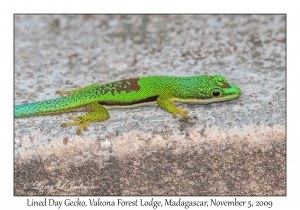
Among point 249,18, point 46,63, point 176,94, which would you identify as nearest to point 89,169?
point 176,94

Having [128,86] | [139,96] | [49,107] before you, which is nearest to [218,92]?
[139,96]

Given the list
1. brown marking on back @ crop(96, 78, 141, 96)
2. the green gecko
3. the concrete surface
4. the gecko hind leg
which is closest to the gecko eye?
the green gecko

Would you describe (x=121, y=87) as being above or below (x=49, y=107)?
above

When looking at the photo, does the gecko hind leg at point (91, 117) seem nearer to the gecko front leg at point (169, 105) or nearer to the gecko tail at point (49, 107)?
the gecko tail at point (49, 107)

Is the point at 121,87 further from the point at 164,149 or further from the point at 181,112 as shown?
the point at 164,149

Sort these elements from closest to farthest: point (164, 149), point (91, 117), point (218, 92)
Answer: point (164, 149) < point (91, 117) < point (218, 92)

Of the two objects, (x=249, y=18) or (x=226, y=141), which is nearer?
(x=226, y=141)
